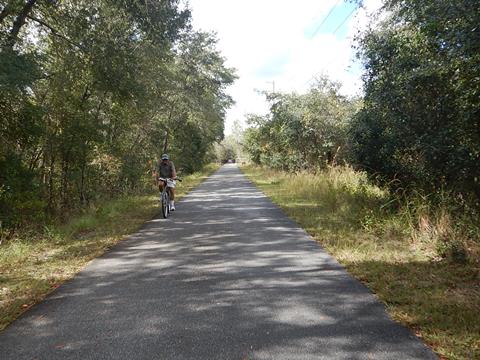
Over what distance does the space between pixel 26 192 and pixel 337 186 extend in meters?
10.0

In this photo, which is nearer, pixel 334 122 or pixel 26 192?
pixel 26 192

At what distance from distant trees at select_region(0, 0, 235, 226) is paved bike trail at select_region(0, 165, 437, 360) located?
13.8ft

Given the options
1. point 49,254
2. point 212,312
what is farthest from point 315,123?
point 212,312

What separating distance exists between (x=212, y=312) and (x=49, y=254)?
4341 mm

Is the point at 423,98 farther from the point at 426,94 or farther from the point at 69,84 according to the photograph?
the point at 69,84

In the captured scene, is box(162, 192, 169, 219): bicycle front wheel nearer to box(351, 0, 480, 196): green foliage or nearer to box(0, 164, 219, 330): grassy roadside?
box(0, 164, 219, 330): grassy roadside

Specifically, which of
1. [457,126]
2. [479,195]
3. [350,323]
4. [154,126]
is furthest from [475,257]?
[154,126]

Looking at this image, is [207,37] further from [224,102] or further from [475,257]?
[475,257]

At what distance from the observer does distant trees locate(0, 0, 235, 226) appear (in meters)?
9.37

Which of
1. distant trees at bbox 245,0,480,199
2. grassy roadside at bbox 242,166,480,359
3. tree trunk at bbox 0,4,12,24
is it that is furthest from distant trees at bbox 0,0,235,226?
grassy roadside at bbox 242,166,480,359

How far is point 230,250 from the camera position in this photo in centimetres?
736

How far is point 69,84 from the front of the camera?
11531mm

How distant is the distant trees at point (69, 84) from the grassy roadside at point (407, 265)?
19.7ft

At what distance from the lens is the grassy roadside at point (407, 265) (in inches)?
152
